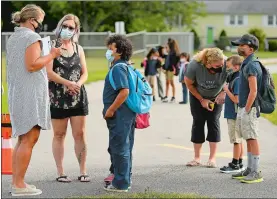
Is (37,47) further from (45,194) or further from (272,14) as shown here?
(272,14)

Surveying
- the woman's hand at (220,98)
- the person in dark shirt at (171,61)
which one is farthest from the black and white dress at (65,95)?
the person in dark shirt at (171,61)

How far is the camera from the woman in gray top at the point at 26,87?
848 centimetres

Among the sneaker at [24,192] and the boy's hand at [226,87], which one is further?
the boy's hand at [226,87]

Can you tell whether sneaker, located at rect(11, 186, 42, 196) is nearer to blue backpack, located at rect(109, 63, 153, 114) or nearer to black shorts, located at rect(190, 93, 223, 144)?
blue backpack, located at rect(109, 63, 153, 114)

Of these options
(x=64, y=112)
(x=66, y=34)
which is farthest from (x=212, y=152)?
(x=66, y=34)

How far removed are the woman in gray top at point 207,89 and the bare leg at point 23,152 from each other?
260 cm

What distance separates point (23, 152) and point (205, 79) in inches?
112

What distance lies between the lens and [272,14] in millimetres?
A: 94812

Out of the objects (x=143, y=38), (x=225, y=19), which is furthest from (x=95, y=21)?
(x=225, y=19)

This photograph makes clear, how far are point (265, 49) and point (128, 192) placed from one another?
69749 mm

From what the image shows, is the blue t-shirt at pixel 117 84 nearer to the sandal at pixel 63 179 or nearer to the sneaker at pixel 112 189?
the sneaker at pixel 112 189

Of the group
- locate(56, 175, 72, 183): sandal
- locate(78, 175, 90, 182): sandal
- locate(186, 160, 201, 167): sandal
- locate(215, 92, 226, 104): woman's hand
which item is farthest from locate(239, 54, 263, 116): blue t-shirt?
locate(56, 175, 72, 183): sandal

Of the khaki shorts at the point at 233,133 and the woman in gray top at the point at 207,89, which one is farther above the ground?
the woman in gray top at the point at 207,89

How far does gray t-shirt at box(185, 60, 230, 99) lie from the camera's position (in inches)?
409
